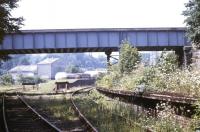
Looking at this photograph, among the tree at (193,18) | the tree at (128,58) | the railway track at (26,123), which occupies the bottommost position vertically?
the railway track at (26,123)

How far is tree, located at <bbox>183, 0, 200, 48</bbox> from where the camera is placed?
4952 cm

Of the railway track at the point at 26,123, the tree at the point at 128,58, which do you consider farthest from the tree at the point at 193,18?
the railway track at the point at 26,123

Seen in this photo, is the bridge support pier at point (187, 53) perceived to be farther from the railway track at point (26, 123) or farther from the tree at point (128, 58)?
the railway track at point (26, 123)

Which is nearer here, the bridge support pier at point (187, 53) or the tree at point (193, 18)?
the tree at point (193, 18)

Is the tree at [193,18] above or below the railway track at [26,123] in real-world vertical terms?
above

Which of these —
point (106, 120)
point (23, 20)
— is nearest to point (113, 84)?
point (23, 20)

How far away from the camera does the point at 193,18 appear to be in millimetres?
50188

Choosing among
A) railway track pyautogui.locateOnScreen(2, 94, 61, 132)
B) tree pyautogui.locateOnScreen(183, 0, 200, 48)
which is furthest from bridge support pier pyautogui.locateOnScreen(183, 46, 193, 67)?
railway track pyautogui.locateOnScreen(2, 94, 61, 132)

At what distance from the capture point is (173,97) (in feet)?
44.7

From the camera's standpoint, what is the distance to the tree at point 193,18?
49.5m

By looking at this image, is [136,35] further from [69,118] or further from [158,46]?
[69,118]

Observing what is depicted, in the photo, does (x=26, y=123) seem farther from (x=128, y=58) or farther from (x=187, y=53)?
(x=187, y=53)

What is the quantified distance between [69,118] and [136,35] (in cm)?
4397

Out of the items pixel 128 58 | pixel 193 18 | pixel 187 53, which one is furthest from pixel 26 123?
pixel 187 53
